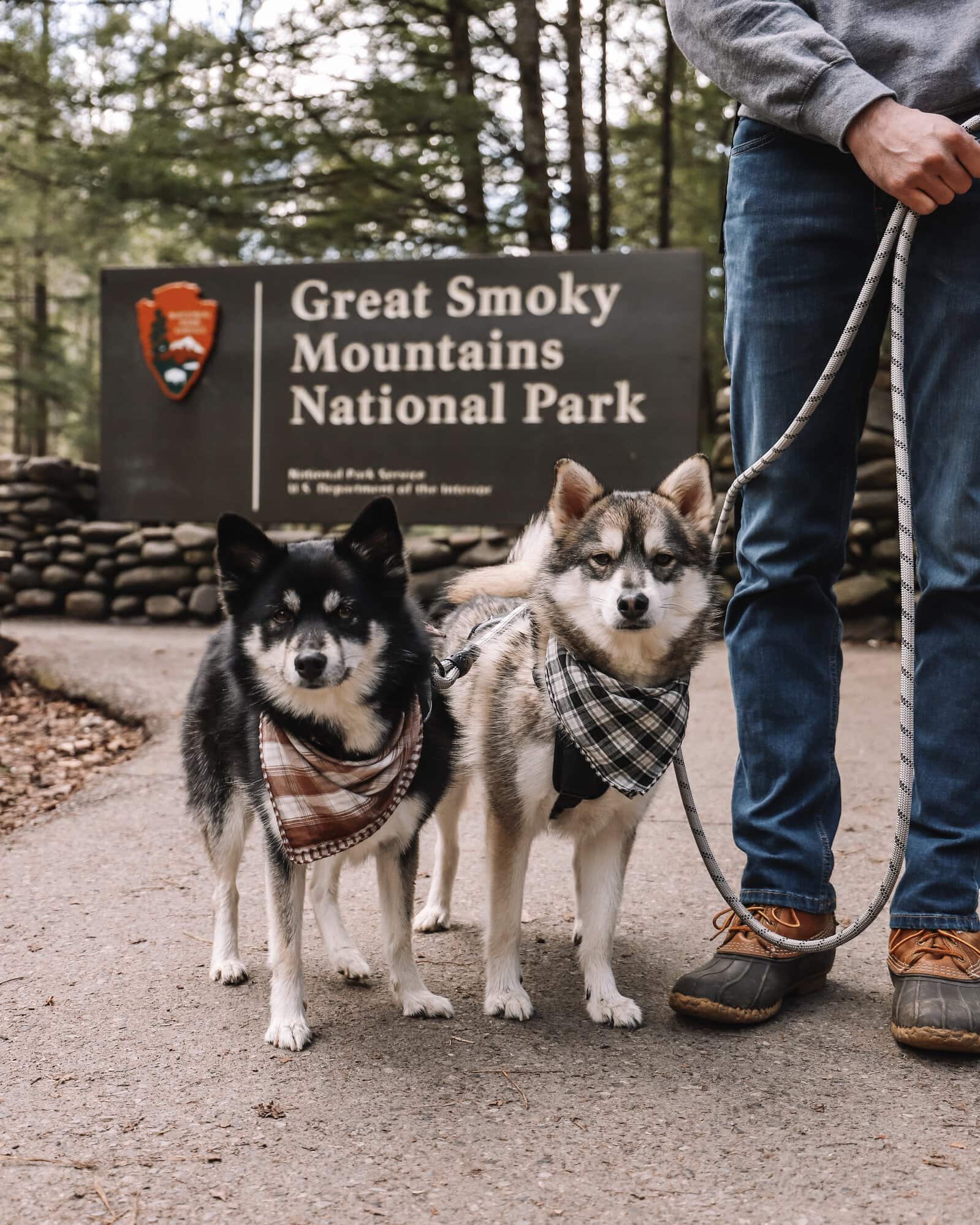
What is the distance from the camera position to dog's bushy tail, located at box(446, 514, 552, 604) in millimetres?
3021

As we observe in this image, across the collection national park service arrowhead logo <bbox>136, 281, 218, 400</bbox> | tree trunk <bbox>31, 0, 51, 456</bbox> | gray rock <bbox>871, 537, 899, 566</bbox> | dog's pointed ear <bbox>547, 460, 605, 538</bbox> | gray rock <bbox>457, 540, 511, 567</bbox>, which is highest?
tree trunk <bbox>31, 0, 51, 456</bbox>

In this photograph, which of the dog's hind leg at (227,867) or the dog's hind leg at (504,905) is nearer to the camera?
the dog's hind leg at (504,905)

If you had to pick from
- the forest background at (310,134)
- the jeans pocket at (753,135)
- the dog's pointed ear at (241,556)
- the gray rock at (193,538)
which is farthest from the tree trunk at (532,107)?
the dog's pointed ear at (241,556)

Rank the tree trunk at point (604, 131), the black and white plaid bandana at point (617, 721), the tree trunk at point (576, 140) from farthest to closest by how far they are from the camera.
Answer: the tree trunk at point (604, 131)
the tree trunk at point (576, 140)
the black and white plaid bandana at point (617, 721)

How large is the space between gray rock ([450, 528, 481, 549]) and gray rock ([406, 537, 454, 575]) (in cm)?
7

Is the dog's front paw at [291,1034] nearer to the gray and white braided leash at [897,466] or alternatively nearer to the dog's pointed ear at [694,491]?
the gray and white braided leash at [897,466]

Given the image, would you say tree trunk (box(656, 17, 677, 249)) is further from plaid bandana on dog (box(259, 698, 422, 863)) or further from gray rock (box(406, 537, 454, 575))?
plaid bandana on dog (box(259, 698, 422, 863))

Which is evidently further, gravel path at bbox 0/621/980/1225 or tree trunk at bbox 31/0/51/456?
tree trunk at bbox 31/0/51/456

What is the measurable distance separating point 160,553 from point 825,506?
8500 millimetres

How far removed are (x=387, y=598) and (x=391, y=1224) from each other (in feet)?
4.33

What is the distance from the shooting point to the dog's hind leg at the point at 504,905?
7.93 feet

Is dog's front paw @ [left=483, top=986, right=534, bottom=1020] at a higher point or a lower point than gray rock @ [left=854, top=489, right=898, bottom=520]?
lower

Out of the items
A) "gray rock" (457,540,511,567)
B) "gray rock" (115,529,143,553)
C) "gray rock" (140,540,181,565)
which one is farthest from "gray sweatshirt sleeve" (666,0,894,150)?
"gray rock" (115,529,143,553)

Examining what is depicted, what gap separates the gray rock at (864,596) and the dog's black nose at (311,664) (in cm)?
696
